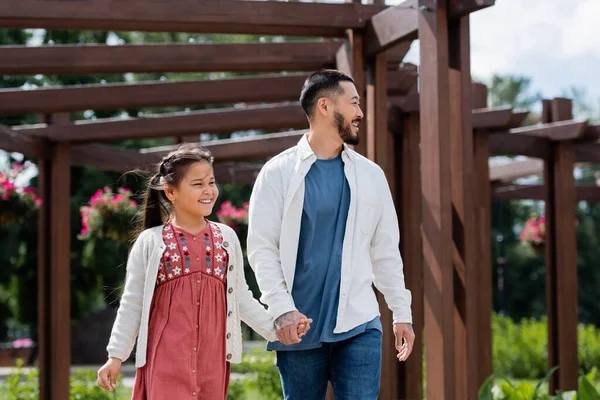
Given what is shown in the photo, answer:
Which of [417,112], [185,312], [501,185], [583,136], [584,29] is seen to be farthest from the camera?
[584,29]

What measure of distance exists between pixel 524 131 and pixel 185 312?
19.3ft

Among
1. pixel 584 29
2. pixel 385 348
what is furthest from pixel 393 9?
pixel 584 29

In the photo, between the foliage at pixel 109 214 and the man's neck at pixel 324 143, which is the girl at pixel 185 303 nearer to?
the man's neck at pixel 324 143

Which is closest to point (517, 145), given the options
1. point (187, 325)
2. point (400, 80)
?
point (400, 80)

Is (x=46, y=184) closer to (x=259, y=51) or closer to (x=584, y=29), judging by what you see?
(x=259, y=51)

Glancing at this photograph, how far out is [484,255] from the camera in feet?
24.9

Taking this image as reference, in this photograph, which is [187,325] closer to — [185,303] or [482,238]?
[185,303]

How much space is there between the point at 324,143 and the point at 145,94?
11.1 ft

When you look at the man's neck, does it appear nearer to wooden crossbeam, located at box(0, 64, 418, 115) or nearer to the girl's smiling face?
the girl's smiling face

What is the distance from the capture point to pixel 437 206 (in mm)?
4430

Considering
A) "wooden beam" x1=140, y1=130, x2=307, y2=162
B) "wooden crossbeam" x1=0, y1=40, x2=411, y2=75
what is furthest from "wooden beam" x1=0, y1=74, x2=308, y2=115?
"wooden beam" x1=140, y1=130, x2=307, y2=162

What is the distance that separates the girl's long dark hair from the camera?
331 centimetres

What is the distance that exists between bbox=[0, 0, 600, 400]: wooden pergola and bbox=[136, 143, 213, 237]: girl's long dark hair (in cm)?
149

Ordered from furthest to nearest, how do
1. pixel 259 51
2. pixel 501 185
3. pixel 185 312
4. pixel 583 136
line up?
pixel 501 185
pixel 583 136
pixel 259 51
pixel 185 312
